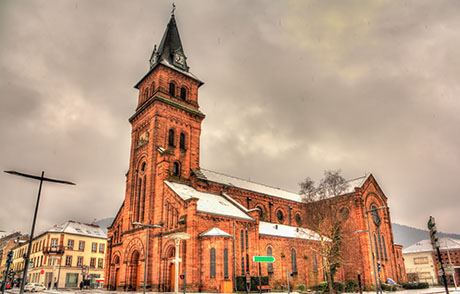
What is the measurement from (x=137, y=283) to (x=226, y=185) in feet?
53.4

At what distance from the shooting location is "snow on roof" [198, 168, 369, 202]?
46.7m

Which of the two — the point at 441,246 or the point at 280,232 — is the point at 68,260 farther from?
the point at 441,246

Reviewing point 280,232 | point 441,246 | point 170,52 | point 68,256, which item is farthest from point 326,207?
point 441,246

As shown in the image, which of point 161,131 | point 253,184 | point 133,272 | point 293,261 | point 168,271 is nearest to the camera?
point 168,271

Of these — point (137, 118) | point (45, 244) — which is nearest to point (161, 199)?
point (137, 118)

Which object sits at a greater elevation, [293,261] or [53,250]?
[53,250]

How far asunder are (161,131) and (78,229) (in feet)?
131

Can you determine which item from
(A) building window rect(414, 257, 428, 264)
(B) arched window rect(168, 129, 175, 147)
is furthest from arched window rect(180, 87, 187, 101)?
(A) building window rect(414, 257, 428, 264)

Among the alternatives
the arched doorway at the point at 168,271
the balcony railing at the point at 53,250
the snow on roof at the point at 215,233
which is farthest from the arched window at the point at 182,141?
the balcony railing at the point at 53,250

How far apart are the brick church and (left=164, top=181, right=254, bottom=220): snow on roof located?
19cm

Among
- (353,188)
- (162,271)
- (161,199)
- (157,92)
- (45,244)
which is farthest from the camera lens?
(45,244)

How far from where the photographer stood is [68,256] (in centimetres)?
6400

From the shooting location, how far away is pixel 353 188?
54094 millimetres

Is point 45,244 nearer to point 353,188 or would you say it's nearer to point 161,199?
point 161,199
